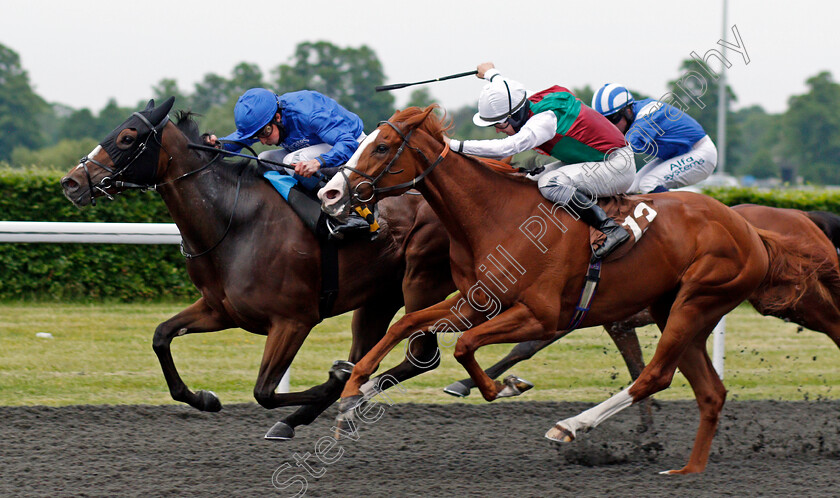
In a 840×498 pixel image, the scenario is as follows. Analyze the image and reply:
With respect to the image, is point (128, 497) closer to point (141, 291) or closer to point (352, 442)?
point (352, 442)

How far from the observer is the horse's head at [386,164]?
3.85 m

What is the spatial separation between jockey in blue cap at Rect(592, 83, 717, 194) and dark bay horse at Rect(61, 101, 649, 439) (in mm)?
1538

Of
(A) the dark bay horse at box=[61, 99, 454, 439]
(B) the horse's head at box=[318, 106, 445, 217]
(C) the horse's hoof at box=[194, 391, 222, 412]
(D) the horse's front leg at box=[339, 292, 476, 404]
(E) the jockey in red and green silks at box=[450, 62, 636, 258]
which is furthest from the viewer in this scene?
(C) the horse's hoof at box=[194, 391, 222, 412]

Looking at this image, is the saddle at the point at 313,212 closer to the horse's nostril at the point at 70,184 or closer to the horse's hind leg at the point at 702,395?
the horse's nostril at the point at 70,184

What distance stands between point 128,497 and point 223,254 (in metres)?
1.30

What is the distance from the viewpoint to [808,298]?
17.5 ft

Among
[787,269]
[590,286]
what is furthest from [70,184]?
[787,269]

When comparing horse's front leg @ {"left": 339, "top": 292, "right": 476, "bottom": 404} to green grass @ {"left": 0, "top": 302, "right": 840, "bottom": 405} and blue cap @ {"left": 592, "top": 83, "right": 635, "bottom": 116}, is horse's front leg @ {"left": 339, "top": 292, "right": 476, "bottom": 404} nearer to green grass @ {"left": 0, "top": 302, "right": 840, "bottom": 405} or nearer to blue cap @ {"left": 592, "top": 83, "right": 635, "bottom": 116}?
blue cap @ {"left": 592, "top": 83, "right": 635, "bottom": 116}

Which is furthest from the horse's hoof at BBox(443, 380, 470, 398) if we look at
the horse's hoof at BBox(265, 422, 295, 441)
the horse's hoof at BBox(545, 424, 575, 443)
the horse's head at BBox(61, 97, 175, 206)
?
the horse's head at BBox(61, 97, 175, 206)

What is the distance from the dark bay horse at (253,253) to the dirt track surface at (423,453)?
390 millimetres

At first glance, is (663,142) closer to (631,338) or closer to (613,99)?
(613,99)

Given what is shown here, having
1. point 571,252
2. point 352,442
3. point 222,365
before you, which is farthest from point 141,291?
point 571,252

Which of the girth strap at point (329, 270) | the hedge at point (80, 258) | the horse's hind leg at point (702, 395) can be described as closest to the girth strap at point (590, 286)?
the horse's hind leg at point (702, 395)

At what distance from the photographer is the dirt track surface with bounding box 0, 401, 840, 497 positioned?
158 inches
